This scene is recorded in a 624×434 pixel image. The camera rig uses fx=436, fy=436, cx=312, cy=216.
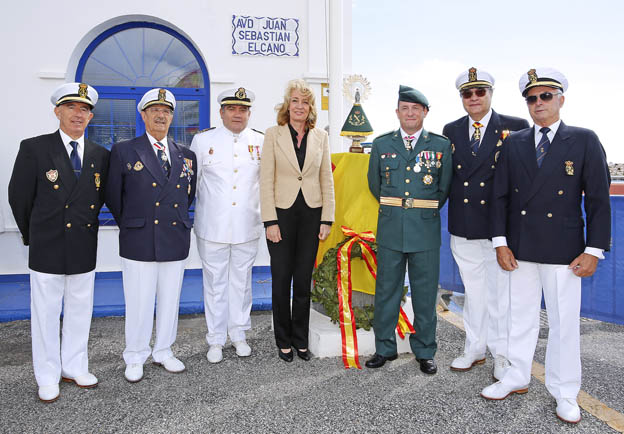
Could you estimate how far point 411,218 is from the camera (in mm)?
3029

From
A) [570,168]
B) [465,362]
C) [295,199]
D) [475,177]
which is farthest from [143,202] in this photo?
[570,168]

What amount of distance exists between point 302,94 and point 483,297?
1.95 meters

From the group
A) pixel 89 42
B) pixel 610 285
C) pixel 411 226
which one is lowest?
pixel 610 285

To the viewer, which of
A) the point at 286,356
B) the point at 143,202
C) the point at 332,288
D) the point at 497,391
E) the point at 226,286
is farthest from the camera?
the point at 332,288

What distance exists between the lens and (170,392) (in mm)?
2818

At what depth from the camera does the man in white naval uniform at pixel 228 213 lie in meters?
3.28

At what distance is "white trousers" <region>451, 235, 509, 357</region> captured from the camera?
3.00 metres

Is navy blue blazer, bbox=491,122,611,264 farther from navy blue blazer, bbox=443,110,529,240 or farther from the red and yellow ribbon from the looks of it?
the red and yellow ribbon

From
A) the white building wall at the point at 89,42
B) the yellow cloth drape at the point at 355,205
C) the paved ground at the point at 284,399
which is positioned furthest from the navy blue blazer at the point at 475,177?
the white building wall at the point at 89,42

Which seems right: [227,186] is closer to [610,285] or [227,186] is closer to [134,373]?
[134,373]

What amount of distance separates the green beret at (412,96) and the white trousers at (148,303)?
196 centimetres

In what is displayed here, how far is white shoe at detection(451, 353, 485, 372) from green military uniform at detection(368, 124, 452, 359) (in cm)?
19

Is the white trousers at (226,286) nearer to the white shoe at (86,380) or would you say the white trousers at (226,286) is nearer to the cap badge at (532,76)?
the white shoe at (86,380)

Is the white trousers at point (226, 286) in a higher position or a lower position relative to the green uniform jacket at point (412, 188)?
lower
